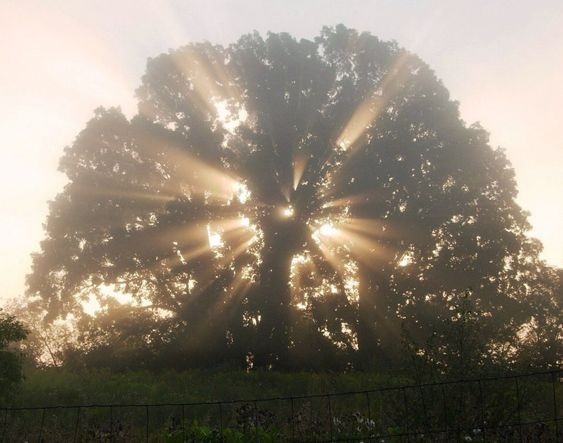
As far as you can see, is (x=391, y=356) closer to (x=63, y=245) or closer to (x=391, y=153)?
(x=391, y=153)

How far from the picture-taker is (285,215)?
2692 cm

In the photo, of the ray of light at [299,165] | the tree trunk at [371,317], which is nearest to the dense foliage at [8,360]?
the tree trunk at [371,317]

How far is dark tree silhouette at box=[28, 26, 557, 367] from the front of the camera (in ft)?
80.4

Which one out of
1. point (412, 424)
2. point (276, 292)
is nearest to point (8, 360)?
point (412, 424)

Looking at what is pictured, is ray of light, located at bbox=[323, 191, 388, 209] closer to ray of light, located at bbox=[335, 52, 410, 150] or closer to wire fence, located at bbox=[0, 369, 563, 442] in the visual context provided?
ray of light, located at bbox=[335, 52, 410, 150]

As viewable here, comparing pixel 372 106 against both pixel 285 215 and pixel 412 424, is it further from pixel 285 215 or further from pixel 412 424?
pixel 412 424

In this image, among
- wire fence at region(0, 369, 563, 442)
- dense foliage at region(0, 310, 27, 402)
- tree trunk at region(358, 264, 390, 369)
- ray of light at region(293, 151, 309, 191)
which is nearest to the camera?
wire fence at region(0, 369, 563, 442)

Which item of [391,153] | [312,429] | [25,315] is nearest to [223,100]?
[391,153]

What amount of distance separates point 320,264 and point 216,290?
545 centimetres

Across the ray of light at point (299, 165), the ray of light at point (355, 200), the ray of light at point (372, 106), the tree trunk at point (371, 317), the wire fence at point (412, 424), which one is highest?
the ray of light at point (372, 106)

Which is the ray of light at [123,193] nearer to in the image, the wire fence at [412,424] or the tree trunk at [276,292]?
the tree trunk at [276,292]

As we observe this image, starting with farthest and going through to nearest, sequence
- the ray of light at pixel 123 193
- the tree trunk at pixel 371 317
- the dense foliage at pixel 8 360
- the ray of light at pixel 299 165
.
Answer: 1. the ray of light at pixel 299 165
2. the ray of light at pixel 123 193
3. the tree trunk at pixel 371 317
4. the dense foliage at pixel 8 360

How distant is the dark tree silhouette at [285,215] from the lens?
24.5 m

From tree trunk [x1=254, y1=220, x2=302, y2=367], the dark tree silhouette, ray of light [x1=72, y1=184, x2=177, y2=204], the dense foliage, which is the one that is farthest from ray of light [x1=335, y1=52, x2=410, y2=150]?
the dense foliage
